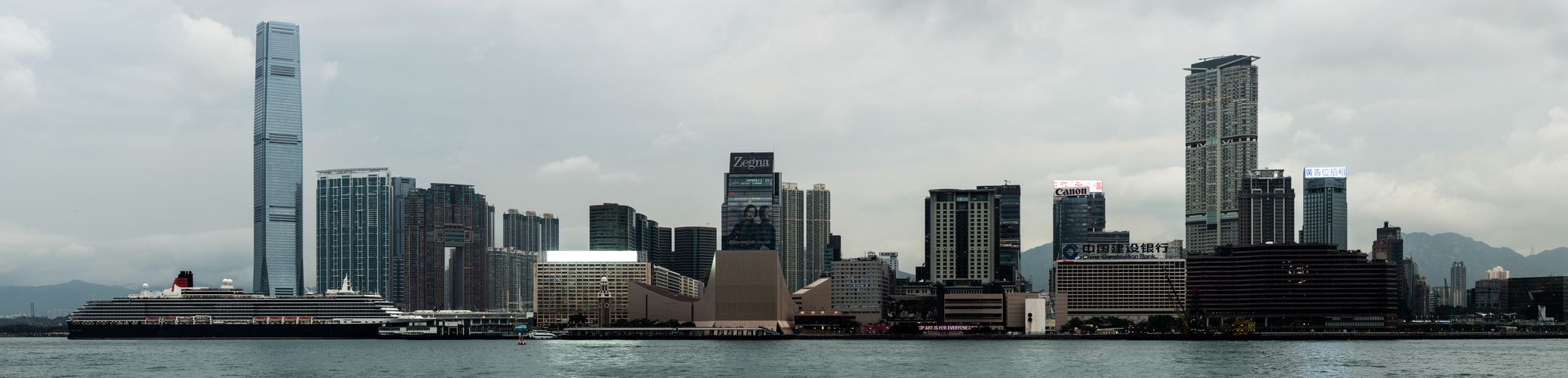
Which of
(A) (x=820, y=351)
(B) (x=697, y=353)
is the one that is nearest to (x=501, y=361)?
(B) (x=697, y=353)

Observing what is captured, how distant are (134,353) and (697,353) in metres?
62.6

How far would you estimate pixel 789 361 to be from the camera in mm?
145625

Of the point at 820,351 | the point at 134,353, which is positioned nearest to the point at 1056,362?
the point at 820,351

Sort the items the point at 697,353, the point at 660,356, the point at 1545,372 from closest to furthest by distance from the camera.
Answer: the point at 1545,372
the point at 660,356
the point at 697,353

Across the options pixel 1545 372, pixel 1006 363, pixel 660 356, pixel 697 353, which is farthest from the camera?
pixel 697 353

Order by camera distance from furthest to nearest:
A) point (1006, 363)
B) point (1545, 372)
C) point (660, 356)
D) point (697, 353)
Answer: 1. point (697, 353)
2. point (660, 356)
3. point (1006, 363)
4. point (1545, 372)

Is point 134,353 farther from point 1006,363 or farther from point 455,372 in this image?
point 1006,363

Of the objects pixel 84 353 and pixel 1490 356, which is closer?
pixel 1490 356

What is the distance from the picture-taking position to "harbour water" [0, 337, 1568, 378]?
124 m

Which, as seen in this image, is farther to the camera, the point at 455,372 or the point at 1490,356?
the point at 1490,356

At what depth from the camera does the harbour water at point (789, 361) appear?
4875 inches

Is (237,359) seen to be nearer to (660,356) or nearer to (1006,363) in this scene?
(660,356)

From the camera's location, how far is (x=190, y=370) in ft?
422

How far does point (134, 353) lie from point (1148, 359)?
109305mm
